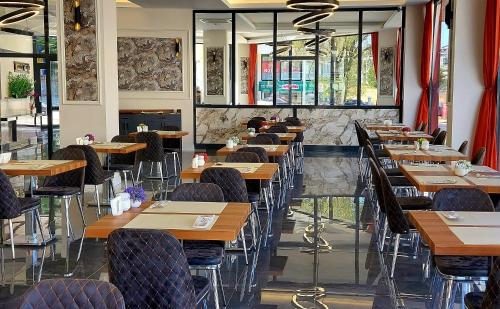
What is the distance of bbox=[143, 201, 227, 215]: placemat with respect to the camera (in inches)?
156

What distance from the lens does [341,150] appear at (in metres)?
14.9

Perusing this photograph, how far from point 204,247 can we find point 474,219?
70.6 inches

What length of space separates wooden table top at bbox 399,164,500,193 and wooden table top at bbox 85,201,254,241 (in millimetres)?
1802

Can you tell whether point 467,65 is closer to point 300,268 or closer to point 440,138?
point 440,138

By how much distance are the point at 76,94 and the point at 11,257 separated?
441 centimetres

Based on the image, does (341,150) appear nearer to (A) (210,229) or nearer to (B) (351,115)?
(B) (351,115)

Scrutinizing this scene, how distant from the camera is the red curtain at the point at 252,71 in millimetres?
15352

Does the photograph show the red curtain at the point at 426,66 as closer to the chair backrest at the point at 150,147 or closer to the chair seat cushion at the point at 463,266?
the chair backrest at the point at 150,147

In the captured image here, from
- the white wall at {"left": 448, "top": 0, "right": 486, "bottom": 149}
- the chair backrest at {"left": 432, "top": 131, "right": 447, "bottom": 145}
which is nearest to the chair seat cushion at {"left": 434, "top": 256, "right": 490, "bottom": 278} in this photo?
the chair backrest at {"left": 432, "top": 131, "right": 447, "bottom": 145}

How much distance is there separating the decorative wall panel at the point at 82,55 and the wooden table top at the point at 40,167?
320 cm

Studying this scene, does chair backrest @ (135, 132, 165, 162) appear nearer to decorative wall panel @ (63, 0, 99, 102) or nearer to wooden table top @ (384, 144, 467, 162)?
decorative wall panel @ (63, 0, 99, 102)

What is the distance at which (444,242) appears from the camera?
10.4ft

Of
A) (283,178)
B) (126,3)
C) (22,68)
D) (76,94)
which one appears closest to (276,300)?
(283,178)

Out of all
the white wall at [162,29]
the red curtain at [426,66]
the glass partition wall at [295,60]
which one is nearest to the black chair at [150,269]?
the red curtain at [426,66]
